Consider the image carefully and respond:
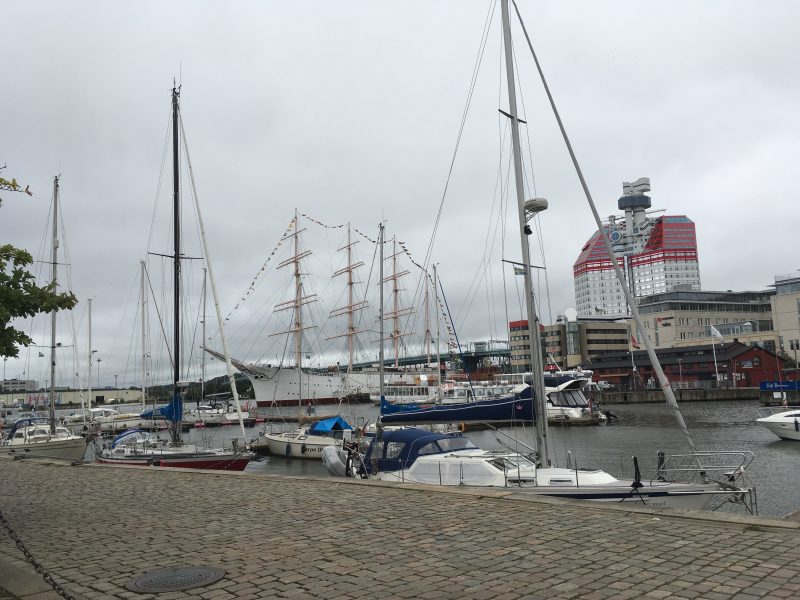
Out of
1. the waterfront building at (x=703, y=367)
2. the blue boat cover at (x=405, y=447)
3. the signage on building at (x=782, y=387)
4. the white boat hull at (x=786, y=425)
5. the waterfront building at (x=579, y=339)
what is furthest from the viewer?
the waterfront building at (x=579, y=339)

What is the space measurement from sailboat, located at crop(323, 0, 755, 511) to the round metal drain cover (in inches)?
362

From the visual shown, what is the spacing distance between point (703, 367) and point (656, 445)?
269 feet

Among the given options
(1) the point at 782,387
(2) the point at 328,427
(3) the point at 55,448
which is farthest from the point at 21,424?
(1) the point at 782,387

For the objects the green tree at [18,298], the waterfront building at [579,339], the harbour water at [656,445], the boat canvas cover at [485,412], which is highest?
the waterfront building at [579,339]

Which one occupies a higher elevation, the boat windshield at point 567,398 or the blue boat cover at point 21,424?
the blue boat cover at point 21,424

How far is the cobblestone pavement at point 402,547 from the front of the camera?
6.92 metres

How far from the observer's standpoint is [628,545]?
848 cm

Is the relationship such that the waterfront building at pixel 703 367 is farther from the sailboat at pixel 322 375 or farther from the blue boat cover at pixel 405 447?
the blue boat cover at pixel 405 447

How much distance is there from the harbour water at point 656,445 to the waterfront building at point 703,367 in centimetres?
3709

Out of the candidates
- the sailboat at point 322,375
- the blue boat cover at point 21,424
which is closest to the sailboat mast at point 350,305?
the sailboat at point 322,375

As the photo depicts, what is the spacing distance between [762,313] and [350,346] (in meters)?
117

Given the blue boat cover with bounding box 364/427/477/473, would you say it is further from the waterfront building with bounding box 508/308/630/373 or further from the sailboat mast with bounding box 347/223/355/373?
the waterfront building with bounding box 508/308/630/373

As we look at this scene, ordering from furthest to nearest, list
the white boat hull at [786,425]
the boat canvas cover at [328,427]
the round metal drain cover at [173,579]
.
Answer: the white boat hull at [786,425] < the boat canvas cover at [328,427] < the round metal drain cover at [173,579]

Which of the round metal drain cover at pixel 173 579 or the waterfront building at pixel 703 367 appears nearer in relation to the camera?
the round metal drain cover at pixel 173 579
